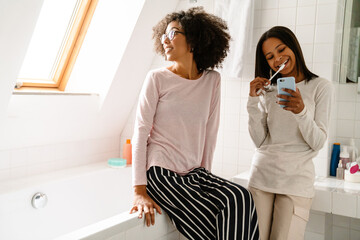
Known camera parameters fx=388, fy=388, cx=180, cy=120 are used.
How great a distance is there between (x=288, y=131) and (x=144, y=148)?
672 millimetres

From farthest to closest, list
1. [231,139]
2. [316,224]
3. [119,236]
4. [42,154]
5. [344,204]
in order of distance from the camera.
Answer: [231,139], [42,154], [316,224], [344,204], [119,236]

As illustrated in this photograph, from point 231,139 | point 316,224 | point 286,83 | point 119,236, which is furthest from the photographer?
point 231,139

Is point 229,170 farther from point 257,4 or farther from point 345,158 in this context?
point 257,4

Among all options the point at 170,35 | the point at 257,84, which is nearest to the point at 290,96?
the point at 257,84

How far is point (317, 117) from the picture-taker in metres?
1.79

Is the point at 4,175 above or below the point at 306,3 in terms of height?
below

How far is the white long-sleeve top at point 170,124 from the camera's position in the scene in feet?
5.71

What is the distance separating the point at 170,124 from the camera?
1.79 m

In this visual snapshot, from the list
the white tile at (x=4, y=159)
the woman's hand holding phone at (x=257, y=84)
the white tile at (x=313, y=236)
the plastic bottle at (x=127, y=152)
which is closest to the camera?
the woman's hand holding phone at (x=257, y=84)

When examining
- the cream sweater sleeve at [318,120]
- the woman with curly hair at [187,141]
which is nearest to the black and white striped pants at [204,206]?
the woman with curly hair at [187,141]

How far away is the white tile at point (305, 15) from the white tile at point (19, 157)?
189 cm

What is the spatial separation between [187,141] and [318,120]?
61 centimetres

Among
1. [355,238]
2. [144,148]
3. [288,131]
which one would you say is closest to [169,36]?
[144,148]

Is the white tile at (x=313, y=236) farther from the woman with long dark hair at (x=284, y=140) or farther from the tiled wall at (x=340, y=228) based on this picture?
the woman with long dark hair at (x=284, y=140)
